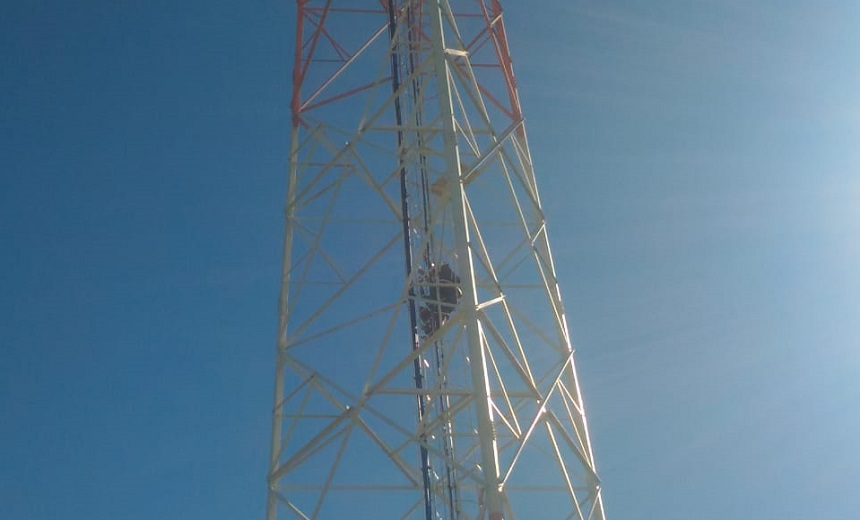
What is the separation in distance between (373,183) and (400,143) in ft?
4.97

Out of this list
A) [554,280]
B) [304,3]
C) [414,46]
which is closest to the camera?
[554,280]

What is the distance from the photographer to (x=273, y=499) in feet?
42.1

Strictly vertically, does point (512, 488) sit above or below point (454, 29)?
below

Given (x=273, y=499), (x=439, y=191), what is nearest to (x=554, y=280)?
(x=439, y=191)

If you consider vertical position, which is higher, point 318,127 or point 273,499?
point 318,127

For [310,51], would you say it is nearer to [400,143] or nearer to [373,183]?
[400,143]

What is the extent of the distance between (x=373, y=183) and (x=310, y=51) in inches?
181

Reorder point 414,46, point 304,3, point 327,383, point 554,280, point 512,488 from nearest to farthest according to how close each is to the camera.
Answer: point 512,488
point 327,383
point 554,280
point 414,46
point 304,3

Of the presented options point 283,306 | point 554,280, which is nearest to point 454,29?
point 554,280

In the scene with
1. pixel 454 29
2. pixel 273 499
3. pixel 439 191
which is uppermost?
pixel 454 29

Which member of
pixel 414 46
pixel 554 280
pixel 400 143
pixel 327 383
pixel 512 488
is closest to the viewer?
pixel 512 488

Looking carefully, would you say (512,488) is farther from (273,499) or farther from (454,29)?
(454,29)

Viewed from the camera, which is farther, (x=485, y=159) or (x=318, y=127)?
(x=318, y=127)

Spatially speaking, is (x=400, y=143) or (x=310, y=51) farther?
(x=310, y=51)
